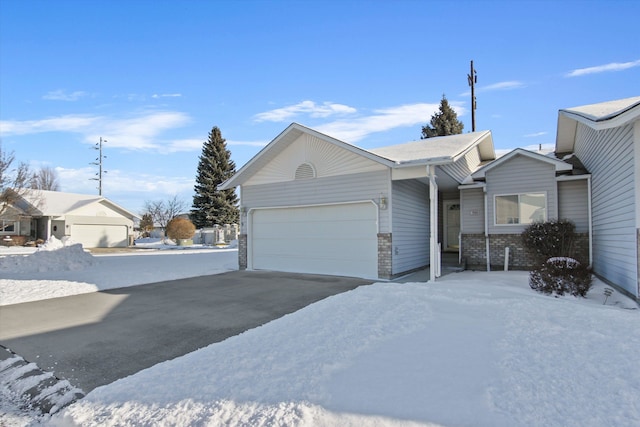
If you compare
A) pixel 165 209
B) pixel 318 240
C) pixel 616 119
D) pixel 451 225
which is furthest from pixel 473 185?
pixel 165 209

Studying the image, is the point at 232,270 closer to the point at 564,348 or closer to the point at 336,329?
the point at 336,329

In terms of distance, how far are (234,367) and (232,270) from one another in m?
9.89

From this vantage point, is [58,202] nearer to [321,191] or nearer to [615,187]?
[321,191]

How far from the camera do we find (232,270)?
13383 millimetres

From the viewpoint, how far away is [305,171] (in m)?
11.9

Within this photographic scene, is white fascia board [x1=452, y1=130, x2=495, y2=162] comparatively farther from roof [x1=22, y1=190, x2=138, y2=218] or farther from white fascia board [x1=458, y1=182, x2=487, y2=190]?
roof [x1=22, y1=190, x2=138, y2=218]

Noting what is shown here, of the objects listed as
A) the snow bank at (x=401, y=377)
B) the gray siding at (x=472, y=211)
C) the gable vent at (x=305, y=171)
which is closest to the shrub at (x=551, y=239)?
the gray siding at (x=472, y=211)

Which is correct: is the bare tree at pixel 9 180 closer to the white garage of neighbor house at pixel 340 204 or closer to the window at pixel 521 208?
the white garage of neighbor house at pixel 340 204

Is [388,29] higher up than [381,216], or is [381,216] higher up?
[388,29]

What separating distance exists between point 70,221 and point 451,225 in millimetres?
27728

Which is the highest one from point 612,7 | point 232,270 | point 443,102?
point 443,102

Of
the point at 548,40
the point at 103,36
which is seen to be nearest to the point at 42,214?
the point at 103,36

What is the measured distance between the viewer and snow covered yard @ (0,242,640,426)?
2.82m

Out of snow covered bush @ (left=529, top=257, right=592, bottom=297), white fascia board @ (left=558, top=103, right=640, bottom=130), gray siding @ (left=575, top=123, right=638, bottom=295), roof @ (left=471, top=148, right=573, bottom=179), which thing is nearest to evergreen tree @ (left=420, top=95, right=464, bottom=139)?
roof @ (left=471, top=148, right=573, bottom=179)
